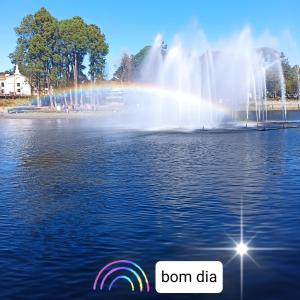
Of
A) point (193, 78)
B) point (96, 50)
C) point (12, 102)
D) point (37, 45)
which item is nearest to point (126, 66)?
point (96, 50)

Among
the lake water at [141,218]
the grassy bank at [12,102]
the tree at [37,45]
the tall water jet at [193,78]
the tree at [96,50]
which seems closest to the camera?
the lake water at [141,218]

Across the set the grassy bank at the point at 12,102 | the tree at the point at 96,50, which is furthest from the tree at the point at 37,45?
the grassy bank at the point at 12,102

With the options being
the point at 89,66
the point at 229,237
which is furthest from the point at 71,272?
the point at 89,66

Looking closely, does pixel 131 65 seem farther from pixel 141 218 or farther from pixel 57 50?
pixel 141 218

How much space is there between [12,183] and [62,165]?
618 cm

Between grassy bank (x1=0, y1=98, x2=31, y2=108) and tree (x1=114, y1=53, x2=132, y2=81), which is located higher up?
tree (x1=114, y1=53, x2=132, y2=81)

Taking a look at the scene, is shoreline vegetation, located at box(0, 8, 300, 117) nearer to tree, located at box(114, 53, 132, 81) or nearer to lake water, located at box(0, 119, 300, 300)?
tree, located at box(114, 53, 132, 81)

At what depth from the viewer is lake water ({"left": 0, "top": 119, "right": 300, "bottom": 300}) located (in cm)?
1126

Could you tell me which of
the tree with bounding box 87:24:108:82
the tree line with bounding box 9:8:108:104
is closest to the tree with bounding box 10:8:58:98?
the tree line with bounding box 9:8:108:104

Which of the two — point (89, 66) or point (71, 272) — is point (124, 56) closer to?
point (89, 66)

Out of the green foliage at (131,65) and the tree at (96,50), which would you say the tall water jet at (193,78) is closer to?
the tree at (96,50)

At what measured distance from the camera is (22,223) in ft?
52.4

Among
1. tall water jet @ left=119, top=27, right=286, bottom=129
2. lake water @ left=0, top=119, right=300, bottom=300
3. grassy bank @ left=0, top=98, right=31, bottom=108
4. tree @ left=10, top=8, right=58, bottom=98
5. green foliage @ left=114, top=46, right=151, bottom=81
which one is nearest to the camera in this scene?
lake water @ left=0, top=119, right=300, bottom=300

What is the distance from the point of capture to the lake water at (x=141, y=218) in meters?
11.3
